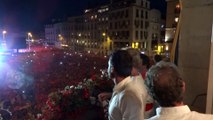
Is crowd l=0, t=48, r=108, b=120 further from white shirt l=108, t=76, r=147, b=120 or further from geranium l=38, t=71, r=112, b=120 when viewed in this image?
white shirt l=108, t=76, r=147, b=120

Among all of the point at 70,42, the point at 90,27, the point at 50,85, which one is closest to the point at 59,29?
the point at 70,42

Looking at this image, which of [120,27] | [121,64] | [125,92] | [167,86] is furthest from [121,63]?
[120,27]

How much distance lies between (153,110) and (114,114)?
822 millimetres

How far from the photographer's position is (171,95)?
1.59 m

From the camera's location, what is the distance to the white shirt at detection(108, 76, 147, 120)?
7.43 ft

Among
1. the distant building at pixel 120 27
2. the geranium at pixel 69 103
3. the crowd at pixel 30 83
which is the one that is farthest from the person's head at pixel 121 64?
the distant building at pixel 120 27

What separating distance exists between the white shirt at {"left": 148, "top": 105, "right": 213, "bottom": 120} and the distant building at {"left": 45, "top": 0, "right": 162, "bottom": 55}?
5649cm

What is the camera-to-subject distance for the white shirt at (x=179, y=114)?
1533mm

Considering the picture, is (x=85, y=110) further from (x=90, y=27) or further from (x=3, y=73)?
(x=90, y=27)

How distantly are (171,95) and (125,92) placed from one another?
2.58 ft

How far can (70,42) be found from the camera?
332 feet

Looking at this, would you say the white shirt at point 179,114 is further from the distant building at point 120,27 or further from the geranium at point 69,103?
the distant building at point 120,27

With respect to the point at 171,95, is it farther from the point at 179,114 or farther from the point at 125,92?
the point at 125,92

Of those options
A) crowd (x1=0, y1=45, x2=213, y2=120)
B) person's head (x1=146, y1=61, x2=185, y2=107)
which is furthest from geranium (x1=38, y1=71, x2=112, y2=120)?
person's head (x1=146, y1=61, x2=185, y2=107)
